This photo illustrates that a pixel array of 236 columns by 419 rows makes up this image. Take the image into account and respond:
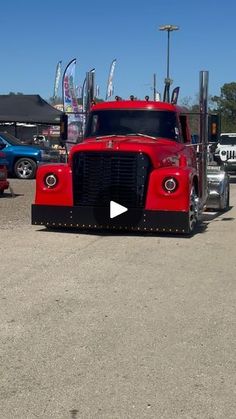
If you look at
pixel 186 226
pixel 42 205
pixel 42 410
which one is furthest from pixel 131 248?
pixel 42 410

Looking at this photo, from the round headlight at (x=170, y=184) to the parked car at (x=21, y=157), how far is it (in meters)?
12.2

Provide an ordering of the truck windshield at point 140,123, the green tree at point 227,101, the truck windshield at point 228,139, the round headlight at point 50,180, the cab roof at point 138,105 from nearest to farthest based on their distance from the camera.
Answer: the round headlight at point 50,180
the truck windshield at point 140,123
the cab roof at point 138,105
the truck windshield at point 228,139
the green tree at point 227,101

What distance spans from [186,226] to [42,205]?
2446 millimetres

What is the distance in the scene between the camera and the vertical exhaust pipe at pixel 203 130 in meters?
11.0

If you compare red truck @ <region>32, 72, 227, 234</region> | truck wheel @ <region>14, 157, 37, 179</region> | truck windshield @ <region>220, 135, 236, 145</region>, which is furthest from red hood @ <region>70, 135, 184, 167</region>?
truck windshield @ <region>220, 135, 236, 145</region>

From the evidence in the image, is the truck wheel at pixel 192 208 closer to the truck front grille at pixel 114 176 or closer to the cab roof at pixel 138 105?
the truck front grille at pixel 114 176

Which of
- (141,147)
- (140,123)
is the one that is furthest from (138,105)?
(141,147)

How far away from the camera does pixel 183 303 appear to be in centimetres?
602

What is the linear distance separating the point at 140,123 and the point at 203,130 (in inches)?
53.3

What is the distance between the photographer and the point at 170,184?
953cm

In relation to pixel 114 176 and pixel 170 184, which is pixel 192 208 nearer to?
pixel 170 184

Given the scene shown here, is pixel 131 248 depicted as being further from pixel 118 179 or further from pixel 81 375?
pixel 81 375
